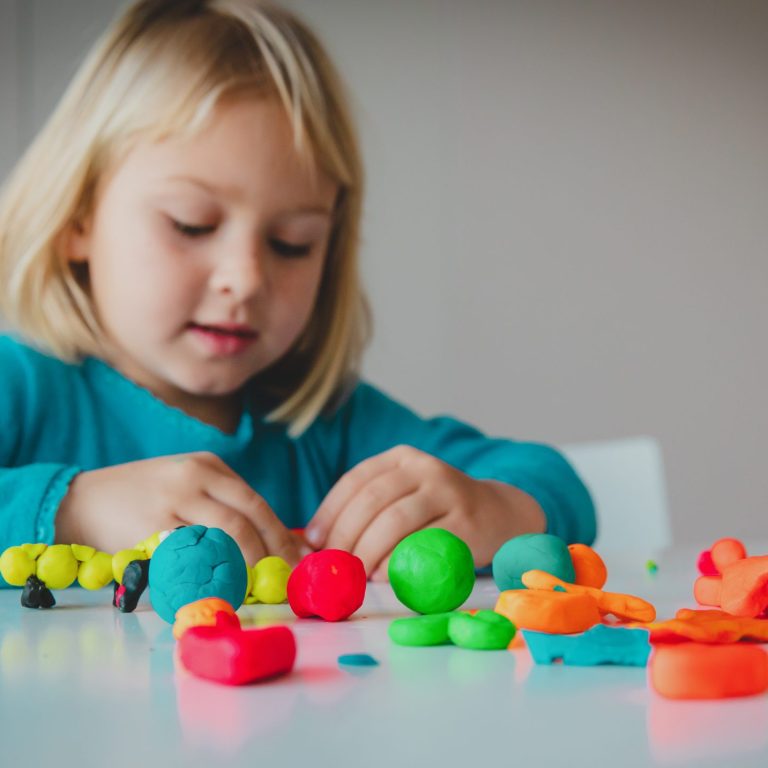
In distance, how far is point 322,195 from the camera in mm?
942

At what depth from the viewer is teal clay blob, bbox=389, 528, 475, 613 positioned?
18.0 inches

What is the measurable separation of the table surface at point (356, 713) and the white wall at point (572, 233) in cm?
249

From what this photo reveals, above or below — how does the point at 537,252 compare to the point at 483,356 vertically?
above

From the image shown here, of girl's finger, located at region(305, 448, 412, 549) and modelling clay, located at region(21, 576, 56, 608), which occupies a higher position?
girl's finger, located at region(305, 448, 412, 549)

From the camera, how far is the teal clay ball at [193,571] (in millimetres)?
426

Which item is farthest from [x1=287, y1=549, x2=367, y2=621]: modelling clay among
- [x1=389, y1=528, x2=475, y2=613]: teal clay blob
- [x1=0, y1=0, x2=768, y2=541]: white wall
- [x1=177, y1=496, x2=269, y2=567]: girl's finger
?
[x1=0, y1=0, x2=768, y2=541]: white wall

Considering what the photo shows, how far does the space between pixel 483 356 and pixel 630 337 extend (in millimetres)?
425

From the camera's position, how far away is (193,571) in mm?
431

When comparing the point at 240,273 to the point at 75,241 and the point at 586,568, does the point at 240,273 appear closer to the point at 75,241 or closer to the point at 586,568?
the point at 75,241

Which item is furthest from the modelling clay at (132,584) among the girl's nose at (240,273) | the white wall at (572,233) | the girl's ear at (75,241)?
the white wall at (572,233)

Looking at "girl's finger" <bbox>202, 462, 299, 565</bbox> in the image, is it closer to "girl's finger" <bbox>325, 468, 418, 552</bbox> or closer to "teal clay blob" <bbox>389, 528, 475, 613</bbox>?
"girl's finger" <bbox>325, 468, 418, 552</bbox>

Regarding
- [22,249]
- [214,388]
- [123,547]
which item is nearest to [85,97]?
[22,249]

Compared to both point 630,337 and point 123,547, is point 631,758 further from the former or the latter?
point 630,337

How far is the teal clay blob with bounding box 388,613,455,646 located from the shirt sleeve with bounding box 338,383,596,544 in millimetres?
461
